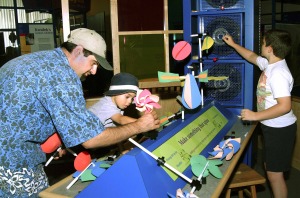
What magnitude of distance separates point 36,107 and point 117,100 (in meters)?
1.01

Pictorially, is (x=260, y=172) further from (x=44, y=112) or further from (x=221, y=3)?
(x=44, y=112)

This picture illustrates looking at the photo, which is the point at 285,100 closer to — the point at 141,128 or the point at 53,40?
the point at 141,128

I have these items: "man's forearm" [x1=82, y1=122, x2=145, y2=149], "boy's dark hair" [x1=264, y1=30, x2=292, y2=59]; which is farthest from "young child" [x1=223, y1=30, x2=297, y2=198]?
"man's forearm" [x1=82, y1=122, x2=145, y2=149]

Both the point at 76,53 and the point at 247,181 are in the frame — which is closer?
the point at 76,53

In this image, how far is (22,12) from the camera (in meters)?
5.55

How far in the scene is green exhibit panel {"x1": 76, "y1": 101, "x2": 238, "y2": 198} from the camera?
4.92 feet

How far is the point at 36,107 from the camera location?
1600mm

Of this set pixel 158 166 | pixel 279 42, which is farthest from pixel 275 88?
pixel 158 166

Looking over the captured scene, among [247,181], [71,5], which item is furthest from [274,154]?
[71,5]

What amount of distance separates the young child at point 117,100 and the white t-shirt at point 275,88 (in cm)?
108

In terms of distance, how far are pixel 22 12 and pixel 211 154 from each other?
15.8ft

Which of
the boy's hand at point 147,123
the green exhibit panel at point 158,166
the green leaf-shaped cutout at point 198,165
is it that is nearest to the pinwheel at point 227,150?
the green exhibit panel at point 158,166

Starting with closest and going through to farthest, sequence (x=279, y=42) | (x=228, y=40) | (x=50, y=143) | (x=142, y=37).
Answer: (x=50, y=143) → (x=279, y=42) → (x=228, y=40) → (x=142, y=37)

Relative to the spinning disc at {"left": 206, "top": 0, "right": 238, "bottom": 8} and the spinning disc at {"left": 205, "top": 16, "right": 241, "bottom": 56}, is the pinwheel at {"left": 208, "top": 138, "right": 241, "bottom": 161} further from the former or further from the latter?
the spinning disc at {"left": 206, "top": 0, "right": 238, "bottom": 8}
